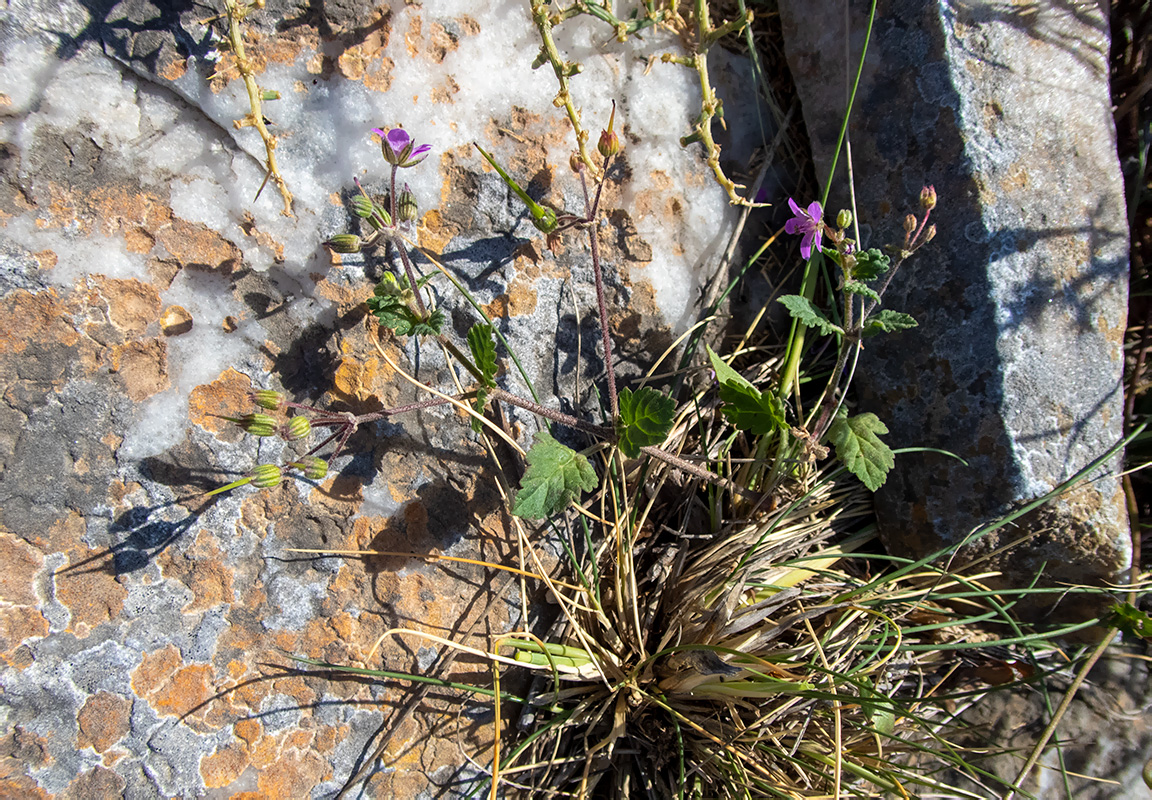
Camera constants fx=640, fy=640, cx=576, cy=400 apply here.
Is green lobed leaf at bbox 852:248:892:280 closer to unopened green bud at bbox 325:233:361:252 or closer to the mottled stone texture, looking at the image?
the mottled stone texture

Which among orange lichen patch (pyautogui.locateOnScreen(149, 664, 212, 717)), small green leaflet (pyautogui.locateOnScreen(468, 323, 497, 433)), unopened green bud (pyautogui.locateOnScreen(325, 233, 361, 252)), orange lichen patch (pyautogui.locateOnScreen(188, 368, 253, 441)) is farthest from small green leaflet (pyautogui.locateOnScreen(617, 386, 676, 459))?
orange lichen patch (pyautogui.locateOnScreen(149, 664, 212, 717))

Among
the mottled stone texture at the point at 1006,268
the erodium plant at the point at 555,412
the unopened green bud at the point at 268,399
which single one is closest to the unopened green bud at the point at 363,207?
the erodium plant at the point at 555,412

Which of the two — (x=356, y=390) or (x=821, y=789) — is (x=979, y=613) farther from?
(x=356, y=390)

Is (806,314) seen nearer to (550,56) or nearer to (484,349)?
(484,349)

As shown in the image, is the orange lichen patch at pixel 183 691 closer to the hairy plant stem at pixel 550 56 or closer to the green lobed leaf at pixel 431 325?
the green lobed leaf at pixel 431 325

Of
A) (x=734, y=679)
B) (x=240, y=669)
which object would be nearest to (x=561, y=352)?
(x=734, y=679)
